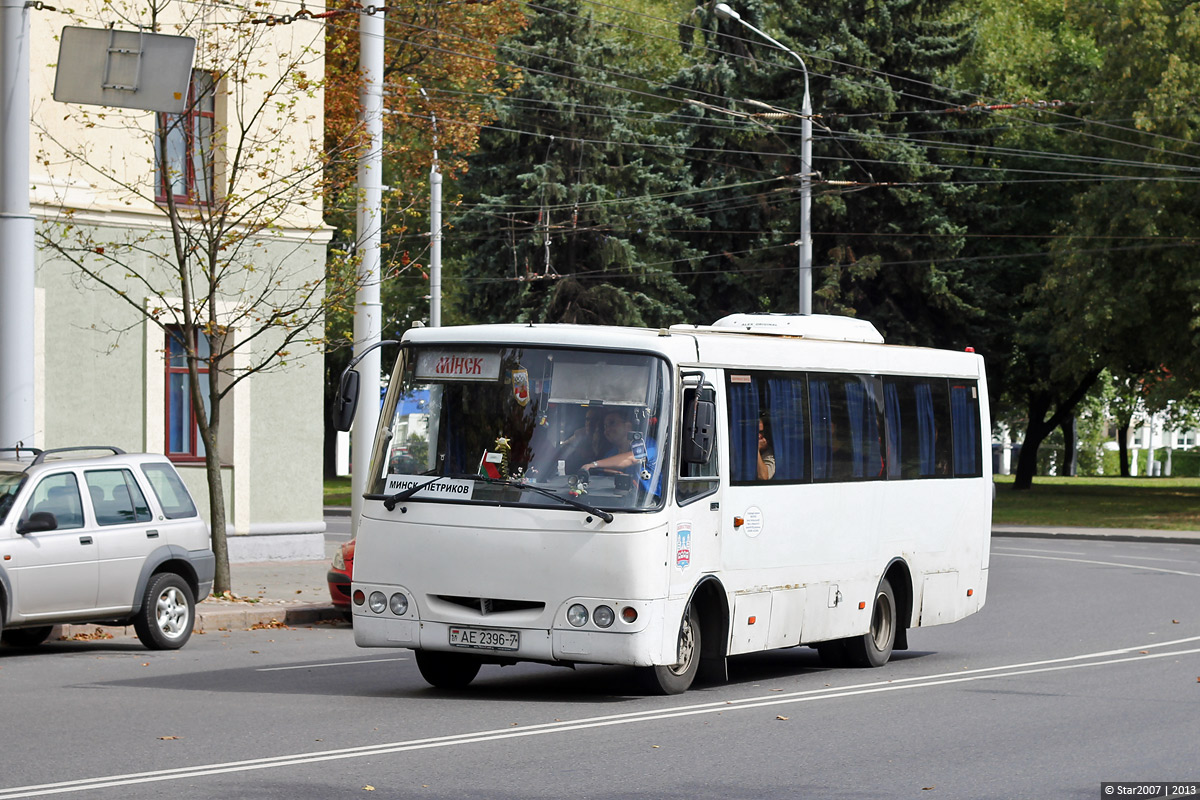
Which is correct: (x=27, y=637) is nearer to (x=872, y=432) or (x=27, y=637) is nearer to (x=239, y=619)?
(x=239, y=619)

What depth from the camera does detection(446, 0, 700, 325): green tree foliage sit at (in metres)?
49.1

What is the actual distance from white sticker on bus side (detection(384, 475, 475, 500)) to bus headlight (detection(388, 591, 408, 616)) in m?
0.68

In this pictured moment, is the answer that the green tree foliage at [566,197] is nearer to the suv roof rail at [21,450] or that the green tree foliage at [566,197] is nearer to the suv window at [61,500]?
the suv roof rail at [21,450]

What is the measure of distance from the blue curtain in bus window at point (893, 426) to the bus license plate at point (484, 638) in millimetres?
4615

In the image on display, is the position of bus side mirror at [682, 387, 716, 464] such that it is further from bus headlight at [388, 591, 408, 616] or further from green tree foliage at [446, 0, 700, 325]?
green tree foliage at [446, 0, 700, 325]

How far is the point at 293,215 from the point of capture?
2662cm

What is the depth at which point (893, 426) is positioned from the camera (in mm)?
15734

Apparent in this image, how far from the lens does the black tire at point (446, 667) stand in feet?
42.8

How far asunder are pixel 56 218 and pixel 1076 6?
31.7 meters

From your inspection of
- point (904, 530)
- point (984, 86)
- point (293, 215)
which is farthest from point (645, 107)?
point (904, 530)

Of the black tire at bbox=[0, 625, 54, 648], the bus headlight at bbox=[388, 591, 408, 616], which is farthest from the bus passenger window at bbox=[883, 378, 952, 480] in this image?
the black tire at bbox=[0, 625, 54, 648]

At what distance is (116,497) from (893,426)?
6655mm

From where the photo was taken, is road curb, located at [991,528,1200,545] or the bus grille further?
road curb, located at [991,528,1200,545]

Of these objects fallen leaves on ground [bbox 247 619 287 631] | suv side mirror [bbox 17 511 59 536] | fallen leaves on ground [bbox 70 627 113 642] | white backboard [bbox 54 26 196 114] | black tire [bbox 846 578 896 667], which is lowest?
fallen leaves on ground [bbox 247 619 287 631]
